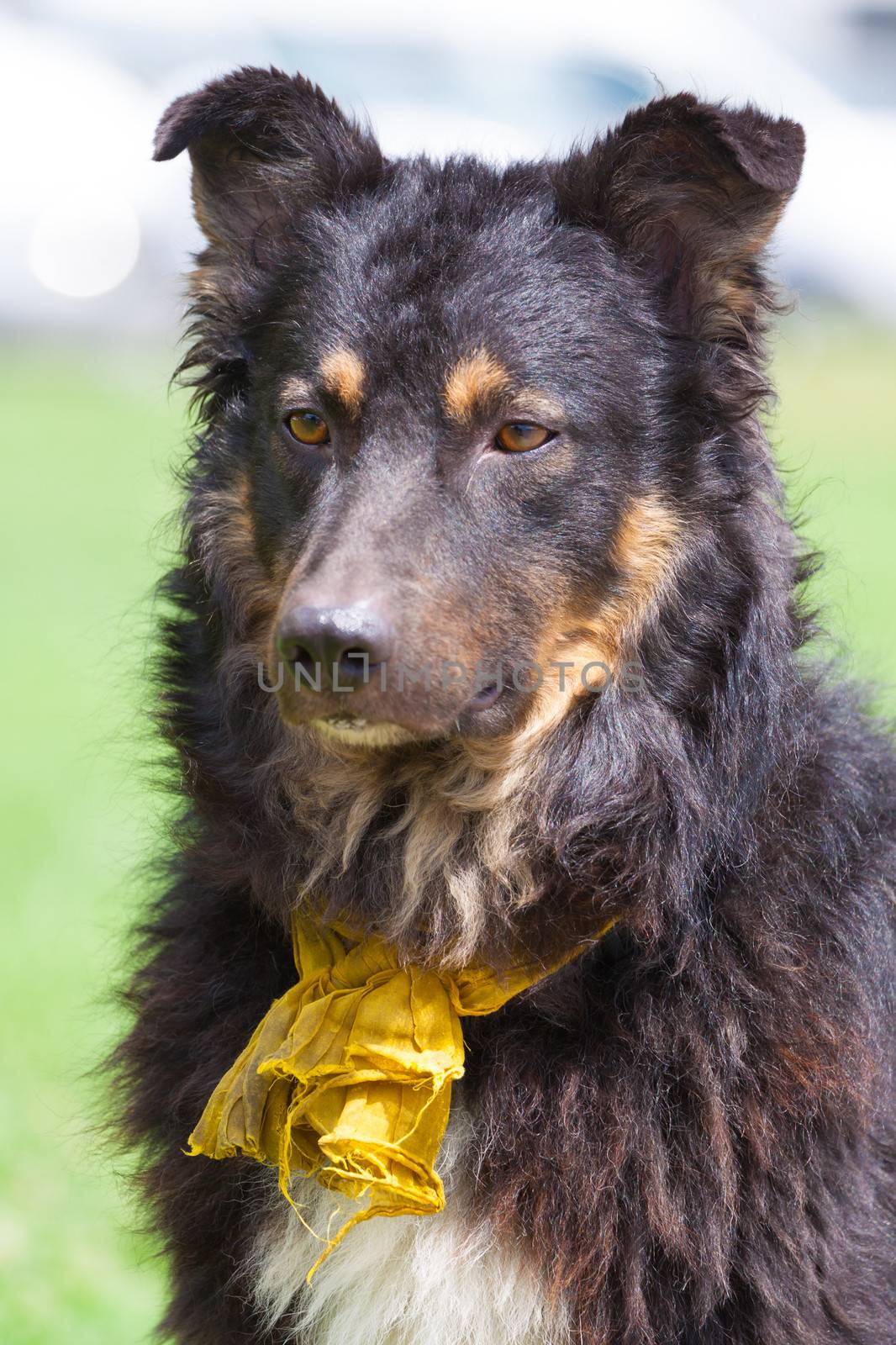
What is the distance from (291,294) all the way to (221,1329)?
2447 mm

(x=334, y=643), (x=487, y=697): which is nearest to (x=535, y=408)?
(x=487, y=697)

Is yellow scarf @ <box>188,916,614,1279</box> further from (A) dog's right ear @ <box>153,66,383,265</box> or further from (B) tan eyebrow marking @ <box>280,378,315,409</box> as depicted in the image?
(A) dog's right ear @ <box>153,66,383,265</box>

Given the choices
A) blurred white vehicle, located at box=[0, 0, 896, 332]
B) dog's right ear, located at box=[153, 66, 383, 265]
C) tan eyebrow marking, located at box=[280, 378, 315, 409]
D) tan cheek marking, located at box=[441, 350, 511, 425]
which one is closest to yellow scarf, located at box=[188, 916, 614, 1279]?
tan cheek marking, located at box=[441, 350, 511, 425]

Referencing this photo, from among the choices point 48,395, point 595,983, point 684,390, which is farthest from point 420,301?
point 48,395

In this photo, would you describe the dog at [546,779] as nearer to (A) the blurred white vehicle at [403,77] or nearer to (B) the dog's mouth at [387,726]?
(B) the dog's mouth at [387,726]

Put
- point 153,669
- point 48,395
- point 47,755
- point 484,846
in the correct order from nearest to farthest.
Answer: point 484,846 < point 153,669 < point 47,755 < point 48,395

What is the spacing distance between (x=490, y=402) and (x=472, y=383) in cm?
6

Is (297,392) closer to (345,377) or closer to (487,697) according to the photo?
(345,377)

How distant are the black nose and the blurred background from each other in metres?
0.88

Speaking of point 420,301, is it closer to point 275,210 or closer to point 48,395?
point 275,210

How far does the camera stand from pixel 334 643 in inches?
107

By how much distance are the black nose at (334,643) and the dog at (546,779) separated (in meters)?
0.01

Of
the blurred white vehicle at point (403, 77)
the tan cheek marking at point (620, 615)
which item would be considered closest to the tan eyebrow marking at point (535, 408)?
the tan cheek marking at point (620, 615)

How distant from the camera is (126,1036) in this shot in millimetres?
3580
